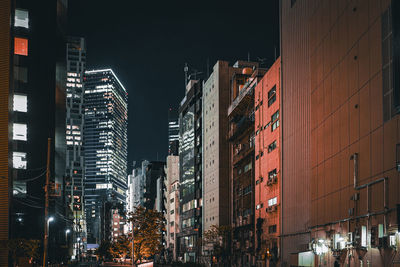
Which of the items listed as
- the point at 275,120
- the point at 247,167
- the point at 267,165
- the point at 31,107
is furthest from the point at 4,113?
the point at 247,167

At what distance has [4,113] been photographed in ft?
188

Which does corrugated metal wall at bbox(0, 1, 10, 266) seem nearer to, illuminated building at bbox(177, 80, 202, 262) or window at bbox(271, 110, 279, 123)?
window at bbox(271, 110, 279, 123)

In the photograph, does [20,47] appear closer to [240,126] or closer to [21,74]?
[21,74]

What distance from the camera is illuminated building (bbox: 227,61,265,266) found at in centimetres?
9538

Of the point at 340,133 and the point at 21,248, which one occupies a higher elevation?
the point at 340,133

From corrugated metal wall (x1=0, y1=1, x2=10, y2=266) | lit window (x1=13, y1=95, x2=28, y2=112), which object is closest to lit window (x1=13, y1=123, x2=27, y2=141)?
lit window (x1=13, y1=95, x2=28, y2=112)

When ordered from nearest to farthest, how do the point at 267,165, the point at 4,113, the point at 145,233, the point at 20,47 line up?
1. the point at 4,113
2. the point at 20,47
3. the point at 267,165
4. the point at 145,233

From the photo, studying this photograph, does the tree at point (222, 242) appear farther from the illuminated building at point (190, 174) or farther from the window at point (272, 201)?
the window at point (272, 201)

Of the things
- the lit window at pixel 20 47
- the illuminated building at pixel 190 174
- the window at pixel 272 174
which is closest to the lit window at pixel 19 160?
the lit window at pixel 20 47

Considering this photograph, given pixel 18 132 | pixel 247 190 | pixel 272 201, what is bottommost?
pixel 272 201

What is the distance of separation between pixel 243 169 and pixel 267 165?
21444mm

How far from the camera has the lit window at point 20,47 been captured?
251 ft

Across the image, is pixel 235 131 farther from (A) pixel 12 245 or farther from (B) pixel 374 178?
(B) pixel 374 178

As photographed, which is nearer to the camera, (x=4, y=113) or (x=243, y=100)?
(x=4, y=113)
